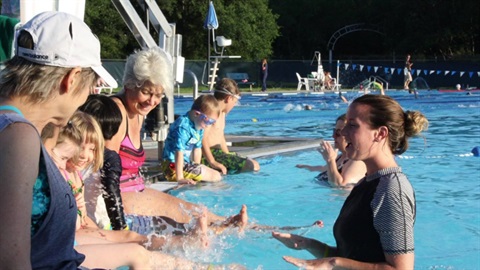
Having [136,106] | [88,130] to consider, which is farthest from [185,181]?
[88,130]

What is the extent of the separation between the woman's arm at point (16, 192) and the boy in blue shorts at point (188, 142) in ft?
19.1

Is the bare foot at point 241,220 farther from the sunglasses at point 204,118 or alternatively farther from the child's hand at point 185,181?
the sunglasses at point 204,118

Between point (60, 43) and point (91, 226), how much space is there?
2296 millimetres

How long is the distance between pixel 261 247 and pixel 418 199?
9.12ft

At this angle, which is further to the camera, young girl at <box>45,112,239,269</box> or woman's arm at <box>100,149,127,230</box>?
woman's arm at <box>100,149,127,230</box>

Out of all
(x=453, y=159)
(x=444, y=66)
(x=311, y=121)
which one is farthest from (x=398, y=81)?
(x=453, y=159)

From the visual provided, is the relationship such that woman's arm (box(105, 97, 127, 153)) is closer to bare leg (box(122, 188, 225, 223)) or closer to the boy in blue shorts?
bare leg (box(122, 188, 225, 223))

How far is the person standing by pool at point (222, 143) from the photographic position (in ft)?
29.0

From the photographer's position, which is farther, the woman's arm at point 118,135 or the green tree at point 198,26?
the green tree at point 198,26

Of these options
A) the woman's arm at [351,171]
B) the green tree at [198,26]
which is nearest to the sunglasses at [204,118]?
the woman's arm at [351,171]

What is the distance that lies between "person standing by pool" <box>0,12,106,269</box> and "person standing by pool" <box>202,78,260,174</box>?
6625 millimetres

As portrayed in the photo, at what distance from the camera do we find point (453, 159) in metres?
11.1

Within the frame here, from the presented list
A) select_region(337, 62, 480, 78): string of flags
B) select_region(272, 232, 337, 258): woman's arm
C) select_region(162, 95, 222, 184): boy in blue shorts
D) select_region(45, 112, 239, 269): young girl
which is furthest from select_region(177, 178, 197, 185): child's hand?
select_region(337, 62, 480, 78): string of flags

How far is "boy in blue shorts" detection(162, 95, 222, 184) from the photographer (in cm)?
782
